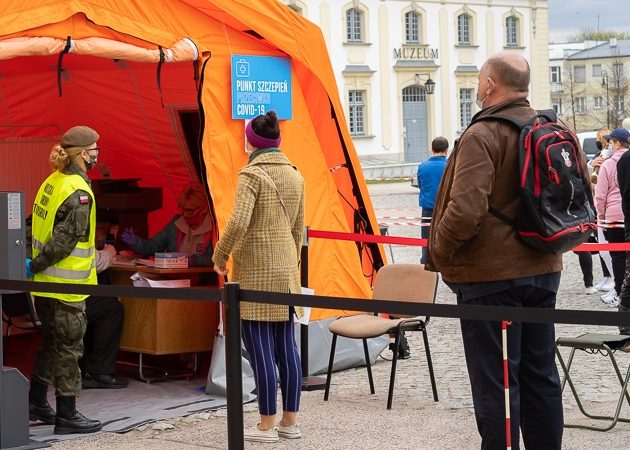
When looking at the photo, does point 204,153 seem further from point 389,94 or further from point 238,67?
point 389,94

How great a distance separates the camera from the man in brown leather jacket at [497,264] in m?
4.98

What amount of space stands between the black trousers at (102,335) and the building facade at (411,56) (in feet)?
133

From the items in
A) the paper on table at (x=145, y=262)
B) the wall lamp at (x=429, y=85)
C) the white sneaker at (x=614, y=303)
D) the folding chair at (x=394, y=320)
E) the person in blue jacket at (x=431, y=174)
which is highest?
the wall lamp at (x=429, y=85)

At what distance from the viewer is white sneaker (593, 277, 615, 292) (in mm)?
12864

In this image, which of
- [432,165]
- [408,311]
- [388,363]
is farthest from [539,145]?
[432,165]

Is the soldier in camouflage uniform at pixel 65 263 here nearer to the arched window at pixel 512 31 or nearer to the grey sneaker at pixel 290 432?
the grey sneaker at pixel 290 432

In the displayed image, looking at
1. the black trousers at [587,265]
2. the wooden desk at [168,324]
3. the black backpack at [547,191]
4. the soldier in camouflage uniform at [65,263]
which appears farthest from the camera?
the black trousers at [587,265]

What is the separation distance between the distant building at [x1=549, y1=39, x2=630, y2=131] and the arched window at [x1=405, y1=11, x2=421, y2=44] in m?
34.9

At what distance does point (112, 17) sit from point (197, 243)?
2.09 metres

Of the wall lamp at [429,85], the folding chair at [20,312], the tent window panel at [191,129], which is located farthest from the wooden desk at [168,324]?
the wall lamp at [429,85]

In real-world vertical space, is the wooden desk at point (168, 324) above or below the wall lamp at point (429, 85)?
below

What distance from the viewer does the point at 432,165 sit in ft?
45.9

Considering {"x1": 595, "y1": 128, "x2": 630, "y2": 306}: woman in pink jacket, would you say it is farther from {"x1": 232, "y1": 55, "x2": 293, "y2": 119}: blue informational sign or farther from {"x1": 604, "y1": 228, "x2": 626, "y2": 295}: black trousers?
{"x1": 232, "y1": 55, "x2": 293, "y2": 119}: blue informational sign

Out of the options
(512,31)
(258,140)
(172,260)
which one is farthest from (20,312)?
(512,31)
